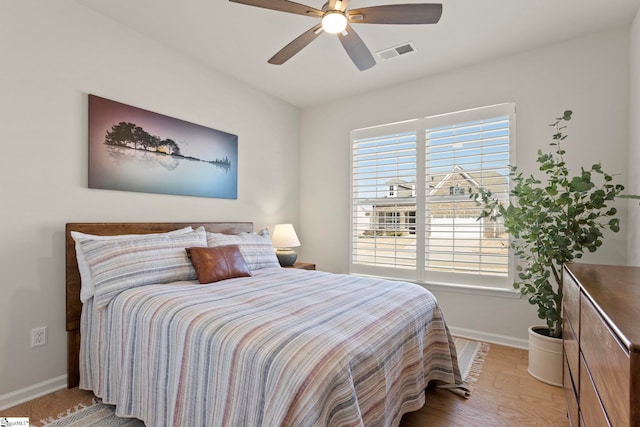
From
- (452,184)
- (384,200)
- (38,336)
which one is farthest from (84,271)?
(452,184)

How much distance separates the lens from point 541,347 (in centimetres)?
240

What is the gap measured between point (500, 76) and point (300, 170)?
2.49 meters

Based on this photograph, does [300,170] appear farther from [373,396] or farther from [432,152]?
[373,396]

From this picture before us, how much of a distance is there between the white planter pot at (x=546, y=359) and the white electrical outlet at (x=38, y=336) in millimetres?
3445

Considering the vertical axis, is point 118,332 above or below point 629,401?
below

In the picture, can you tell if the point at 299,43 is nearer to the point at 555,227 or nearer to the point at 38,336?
the point at 555,227

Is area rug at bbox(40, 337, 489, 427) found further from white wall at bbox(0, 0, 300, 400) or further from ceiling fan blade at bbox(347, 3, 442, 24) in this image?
ceiling fan blade at bbox(347, 3, 442, 24)

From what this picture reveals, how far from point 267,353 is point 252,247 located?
5.97 ft

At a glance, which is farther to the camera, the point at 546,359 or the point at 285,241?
the point at 285,241

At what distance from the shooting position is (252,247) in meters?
2.98

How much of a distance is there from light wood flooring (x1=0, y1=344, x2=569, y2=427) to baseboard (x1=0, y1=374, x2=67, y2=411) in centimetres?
4

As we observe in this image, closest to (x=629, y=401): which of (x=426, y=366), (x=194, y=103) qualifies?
(x=426, y=366)

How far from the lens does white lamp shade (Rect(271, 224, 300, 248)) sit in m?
3.73

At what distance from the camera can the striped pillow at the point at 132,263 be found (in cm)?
200
